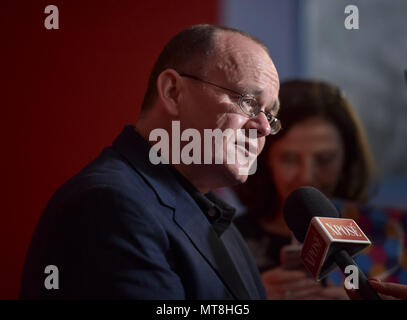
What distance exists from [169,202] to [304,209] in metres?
0.30

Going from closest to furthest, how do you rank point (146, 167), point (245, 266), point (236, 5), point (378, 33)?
point (146, 167) < point (245, 266) < point (236, 5) < point (378, 33)

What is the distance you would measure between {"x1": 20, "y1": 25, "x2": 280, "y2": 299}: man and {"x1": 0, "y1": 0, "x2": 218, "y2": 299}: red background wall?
22cm

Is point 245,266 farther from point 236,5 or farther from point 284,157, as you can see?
point 236,5

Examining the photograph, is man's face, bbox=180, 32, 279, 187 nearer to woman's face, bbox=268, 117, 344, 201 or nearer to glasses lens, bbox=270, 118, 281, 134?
glasses lens, bbox=270, 118, 281, 134

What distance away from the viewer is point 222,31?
1.17 m

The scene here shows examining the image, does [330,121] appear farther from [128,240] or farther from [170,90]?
[128,240]

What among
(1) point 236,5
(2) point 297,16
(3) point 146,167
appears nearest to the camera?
(3) point 146,167

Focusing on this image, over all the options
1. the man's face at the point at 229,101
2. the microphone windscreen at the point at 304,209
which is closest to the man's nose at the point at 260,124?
the man's face at the point at 229,101

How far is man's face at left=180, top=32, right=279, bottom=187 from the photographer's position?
112 cm

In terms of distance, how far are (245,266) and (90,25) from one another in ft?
2.64

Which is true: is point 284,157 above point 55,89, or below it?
below

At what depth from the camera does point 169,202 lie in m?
1.03

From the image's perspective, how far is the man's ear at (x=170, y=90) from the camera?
1139mm

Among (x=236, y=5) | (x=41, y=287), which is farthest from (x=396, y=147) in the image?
(x=41, y=287)
